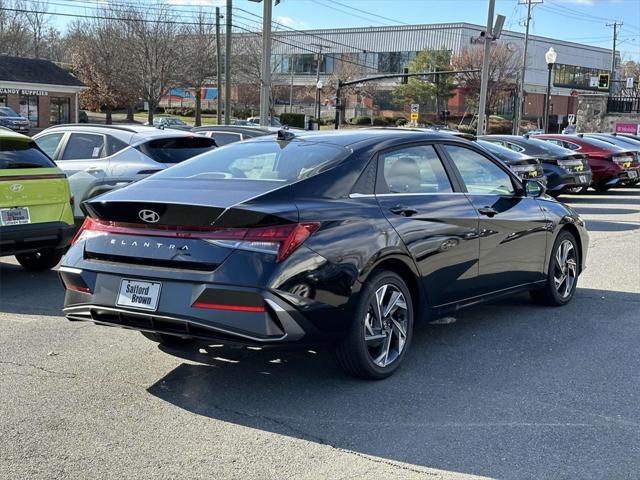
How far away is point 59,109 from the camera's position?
175ft

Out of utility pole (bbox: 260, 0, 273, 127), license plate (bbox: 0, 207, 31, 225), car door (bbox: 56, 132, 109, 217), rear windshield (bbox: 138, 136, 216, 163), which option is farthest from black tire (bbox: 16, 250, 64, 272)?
utility pole (bbox: 260, 0, 273, 127)

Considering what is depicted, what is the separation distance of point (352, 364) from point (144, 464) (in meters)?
1.54

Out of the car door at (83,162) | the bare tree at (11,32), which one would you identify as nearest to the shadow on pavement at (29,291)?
the car door at (83,162)

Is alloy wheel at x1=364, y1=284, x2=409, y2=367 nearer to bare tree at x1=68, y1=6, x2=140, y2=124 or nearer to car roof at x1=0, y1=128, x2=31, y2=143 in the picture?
car roof at x1=0, y1=128, x2=31, y2=143

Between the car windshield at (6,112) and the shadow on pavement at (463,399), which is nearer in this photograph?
the shadow on pavement at (463,399)

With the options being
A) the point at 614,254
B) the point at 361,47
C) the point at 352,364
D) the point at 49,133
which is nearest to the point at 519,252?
the point at 352,364

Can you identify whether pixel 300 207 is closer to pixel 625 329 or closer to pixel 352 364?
pixel 352 364

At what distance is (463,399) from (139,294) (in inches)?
82.1

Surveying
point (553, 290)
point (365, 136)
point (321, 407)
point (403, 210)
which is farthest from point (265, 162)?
point (553, 290)

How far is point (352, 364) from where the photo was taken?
15.5ft

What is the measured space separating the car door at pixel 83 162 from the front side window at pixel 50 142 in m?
0.18

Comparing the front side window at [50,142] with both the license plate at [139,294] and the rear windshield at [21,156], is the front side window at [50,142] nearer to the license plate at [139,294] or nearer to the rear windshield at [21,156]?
the rear windshield at [21,156]

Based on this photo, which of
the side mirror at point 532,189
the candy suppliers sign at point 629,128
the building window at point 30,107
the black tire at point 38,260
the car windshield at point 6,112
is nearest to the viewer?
the side mirror at point 532,189

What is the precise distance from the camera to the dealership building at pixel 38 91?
50.6 meters
